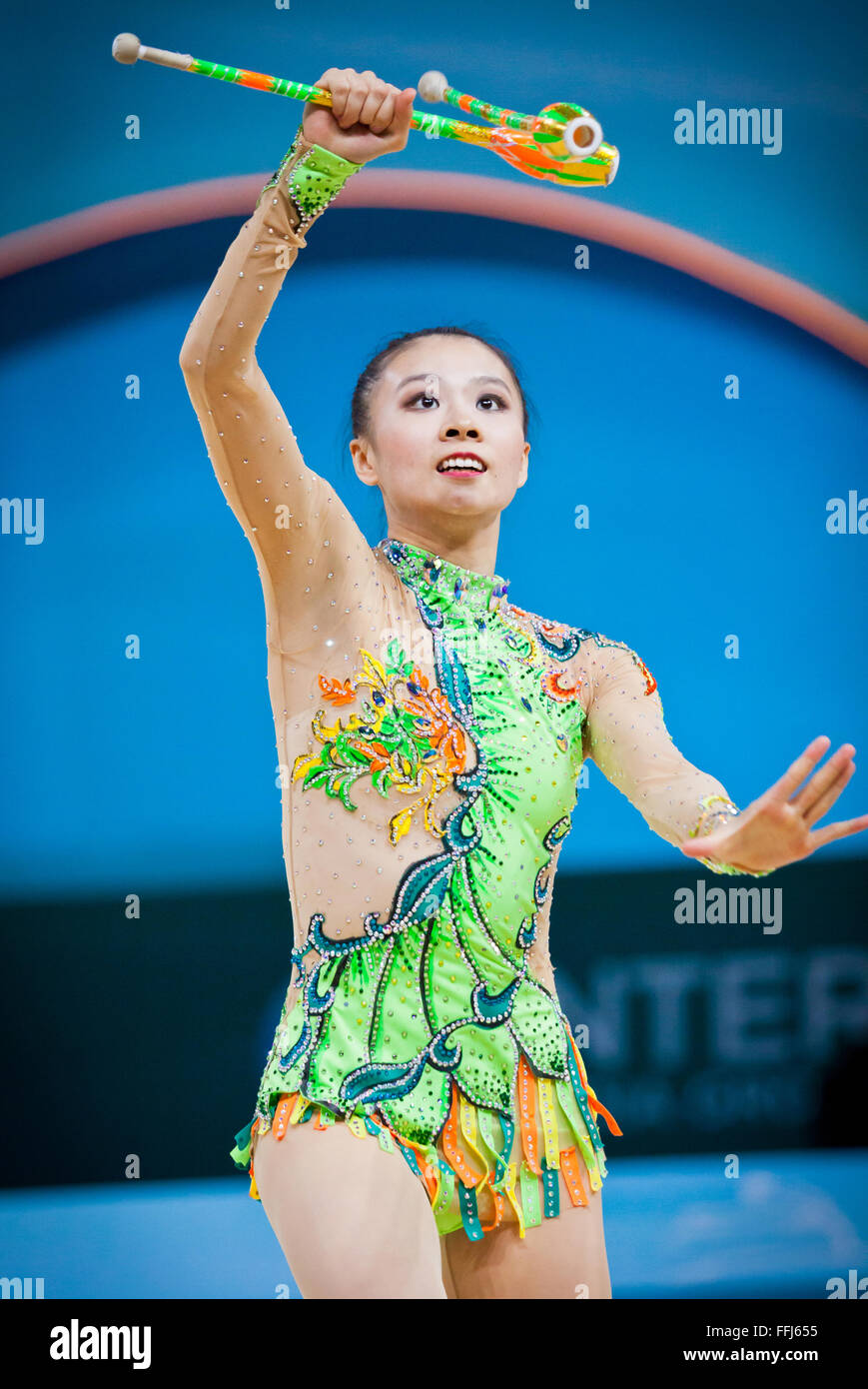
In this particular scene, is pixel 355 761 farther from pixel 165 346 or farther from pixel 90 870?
pixel 165 346

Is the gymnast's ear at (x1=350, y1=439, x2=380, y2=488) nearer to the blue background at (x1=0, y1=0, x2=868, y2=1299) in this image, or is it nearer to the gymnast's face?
the gymnast's face

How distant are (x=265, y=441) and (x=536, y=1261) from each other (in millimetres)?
1211

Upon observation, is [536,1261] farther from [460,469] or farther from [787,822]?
[460,469]

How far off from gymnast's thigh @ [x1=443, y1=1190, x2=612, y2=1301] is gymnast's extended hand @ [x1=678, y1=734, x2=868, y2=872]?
596mm

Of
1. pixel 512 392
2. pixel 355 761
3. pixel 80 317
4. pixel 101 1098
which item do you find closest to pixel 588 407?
pixel 512 392

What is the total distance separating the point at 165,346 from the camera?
3.18 metres

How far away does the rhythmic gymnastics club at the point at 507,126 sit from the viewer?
203 centimetres

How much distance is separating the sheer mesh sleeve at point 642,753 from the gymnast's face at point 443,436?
0.30m

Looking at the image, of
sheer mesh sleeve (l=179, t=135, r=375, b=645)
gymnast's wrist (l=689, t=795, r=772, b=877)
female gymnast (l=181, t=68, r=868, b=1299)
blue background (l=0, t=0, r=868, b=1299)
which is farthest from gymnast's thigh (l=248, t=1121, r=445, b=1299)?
blue background (l=0, t=0, r=868, b=1299)

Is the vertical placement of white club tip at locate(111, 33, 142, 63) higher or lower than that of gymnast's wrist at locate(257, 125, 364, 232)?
higher

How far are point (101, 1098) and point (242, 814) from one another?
2.11 ft

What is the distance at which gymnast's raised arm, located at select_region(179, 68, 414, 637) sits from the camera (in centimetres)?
203

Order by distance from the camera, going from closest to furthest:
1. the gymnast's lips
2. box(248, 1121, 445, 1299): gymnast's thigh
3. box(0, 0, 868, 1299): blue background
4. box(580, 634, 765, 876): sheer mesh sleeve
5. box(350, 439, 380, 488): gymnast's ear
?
box(248, 1121, 445, 1299): gymnast's thigh < box(580, 634, 765, 876): sheer mesh sleeve < the gymnast's lips < box(350, 439, 380, 488): gymnast's ear < box(0, 0, 868, 1299): blue background

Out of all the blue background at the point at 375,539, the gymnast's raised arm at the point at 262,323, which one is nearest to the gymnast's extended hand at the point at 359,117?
the gymnast's raised arm at the point at 262,323
